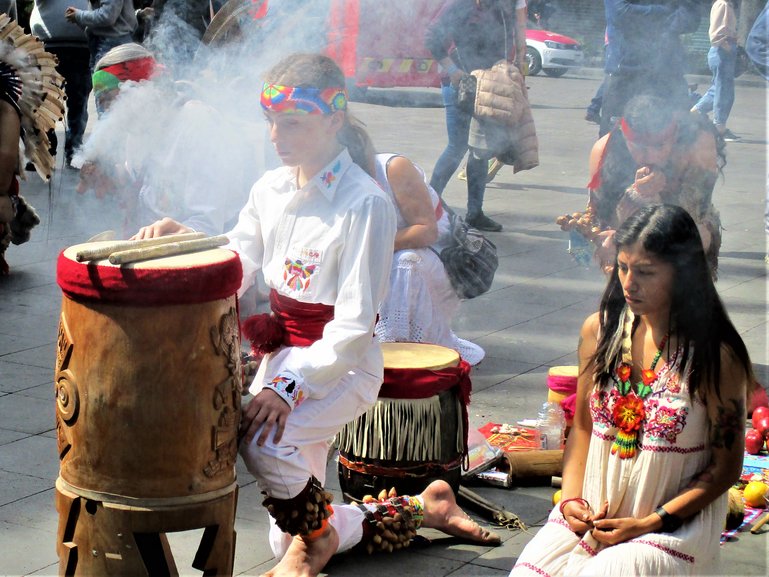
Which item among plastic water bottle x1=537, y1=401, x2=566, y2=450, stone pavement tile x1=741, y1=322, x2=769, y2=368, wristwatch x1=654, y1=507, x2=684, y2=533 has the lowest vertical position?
stone pavement tile x1=741, y1=322, x2=769, y2=368

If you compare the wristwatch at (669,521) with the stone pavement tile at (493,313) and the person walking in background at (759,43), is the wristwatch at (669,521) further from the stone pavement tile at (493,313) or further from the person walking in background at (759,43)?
the person walking in background at (759,43)

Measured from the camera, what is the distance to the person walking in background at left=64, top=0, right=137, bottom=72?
896cm

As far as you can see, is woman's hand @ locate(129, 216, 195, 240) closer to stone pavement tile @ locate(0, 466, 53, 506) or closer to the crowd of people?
the crowd of people

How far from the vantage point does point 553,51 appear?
864 centimetres

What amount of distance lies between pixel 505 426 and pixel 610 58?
2.24 meters

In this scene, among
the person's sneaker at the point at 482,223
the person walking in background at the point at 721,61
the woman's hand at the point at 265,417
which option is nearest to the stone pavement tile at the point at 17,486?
the woman's hand at the point at 265,417

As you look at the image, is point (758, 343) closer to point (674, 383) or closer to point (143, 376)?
point (674, 383)

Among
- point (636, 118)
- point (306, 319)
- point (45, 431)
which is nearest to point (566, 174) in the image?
point (636, 118)

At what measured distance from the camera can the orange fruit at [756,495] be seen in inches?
143

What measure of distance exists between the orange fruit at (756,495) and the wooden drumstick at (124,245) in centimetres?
195

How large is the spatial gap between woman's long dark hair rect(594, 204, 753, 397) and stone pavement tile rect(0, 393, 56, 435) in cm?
240

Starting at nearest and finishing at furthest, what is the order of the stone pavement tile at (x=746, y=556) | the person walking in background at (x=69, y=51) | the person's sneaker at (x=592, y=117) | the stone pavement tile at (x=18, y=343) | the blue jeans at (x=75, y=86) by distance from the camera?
the stone pavement tile at (x=746, y=556)
the stone pavement tile at (x=18, y=343)
the person walking in background at (x=69, y=51)
the blue jeans at (x=75, y=86)
the person's sneaker at (x=592, y=117)

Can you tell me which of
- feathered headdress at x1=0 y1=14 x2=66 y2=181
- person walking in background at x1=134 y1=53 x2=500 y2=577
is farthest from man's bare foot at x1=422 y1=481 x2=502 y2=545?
feathered headdress at x1=0 y1=14 x2=66 y2=181

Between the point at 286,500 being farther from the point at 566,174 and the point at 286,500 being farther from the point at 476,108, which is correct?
the point at 566,174
